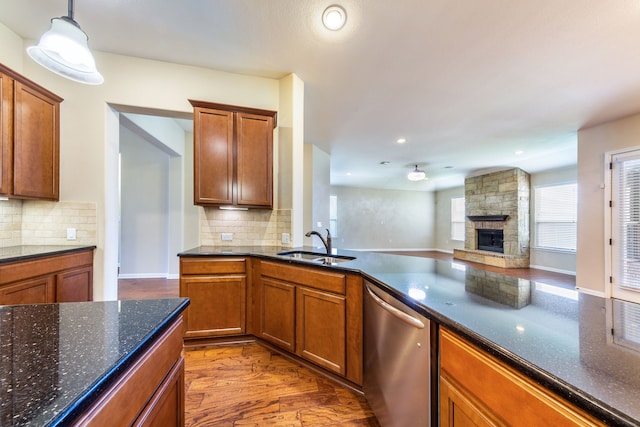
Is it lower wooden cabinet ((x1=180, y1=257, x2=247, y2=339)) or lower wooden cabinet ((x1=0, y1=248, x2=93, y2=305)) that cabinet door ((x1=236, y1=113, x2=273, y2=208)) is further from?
lower wooden cabinet ((x1=0, y1=248, x2=93, y2=305))

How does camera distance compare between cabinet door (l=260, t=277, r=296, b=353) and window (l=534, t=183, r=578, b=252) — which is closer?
cabinet door (l=260, t=277, r=296, b=353)

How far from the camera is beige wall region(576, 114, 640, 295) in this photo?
3766mm

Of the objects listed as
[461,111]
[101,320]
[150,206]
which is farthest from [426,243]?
[101,320]

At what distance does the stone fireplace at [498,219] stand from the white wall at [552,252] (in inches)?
5.1

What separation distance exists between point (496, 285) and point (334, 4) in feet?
6.89

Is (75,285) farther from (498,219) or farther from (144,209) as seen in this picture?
(498,219)

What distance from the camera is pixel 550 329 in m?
0.79

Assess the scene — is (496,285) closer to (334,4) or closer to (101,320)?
(101,320)

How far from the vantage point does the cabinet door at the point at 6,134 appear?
77.0 inches

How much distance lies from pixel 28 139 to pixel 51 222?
30.0 inches

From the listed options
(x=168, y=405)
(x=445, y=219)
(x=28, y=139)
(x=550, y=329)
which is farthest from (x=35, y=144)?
(x=445, y=219)

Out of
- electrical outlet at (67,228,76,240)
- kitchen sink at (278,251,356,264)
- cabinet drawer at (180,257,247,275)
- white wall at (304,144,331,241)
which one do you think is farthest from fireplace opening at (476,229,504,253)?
electrical outlet at (67,228,76,240)

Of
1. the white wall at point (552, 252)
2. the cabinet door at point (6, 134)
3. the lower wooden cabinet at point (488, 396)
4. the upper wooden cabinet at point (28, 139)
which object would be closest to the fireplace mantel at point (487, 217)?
the white wall at point (552, 252)

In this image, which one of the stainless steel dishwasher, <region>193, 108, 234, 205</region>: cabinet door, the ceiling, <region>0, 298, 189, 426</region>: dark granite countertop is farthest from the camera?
<region>193, 108, 234, 205</region>: cabinet door
